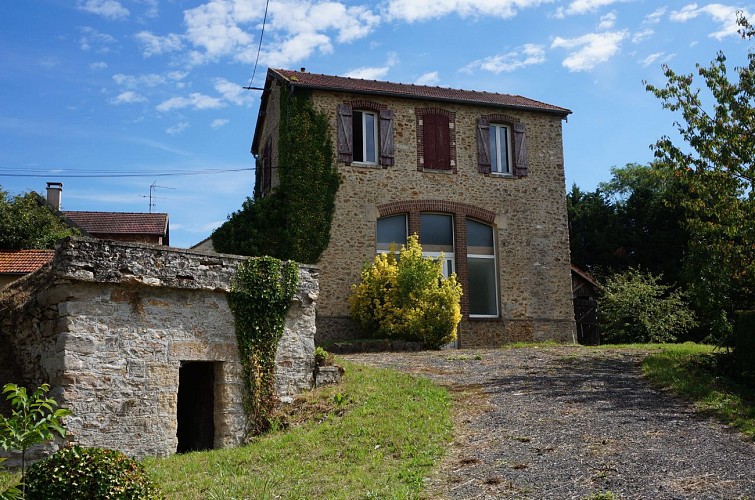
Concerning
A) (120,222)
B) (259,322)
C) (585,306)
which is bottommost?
(259,322)

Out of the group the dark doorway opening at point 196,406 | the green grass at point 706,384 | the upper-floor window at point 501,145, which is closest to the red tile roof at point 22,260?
the dark doorway opening at point 196,406

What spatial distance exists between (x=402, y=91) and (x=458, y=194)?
3077 millimetres

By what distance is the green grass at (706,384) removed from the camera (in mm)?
9845

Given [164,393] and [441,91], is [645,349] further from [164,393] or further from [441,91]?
[164,393]

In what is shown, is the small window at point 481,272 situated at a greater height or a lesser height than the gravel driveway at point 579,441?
greater

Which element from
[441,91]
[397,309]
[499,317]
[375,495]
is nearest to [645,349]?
[499,317]

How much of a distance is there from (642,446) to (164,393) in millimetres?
6042

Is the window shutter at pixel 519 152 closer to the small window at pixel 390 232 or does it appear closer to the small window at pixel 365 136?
the small window at pixel 390 232

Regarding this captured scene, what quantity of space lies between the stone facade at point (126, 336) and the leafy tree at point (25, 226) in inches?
463

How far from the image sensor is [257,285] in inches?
428

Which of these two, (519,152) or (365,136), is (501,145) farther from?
(365,136)

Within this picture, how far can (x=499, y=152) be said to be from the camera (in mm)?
20328

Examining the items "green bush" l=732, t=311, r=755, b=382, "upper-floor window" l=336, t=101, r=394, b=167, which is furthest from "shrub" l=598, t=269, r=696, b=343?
"green bush" l=732, t=311, r=755, b=382

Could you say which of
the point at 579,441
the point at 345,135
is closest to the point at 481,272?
the point at 345,135
